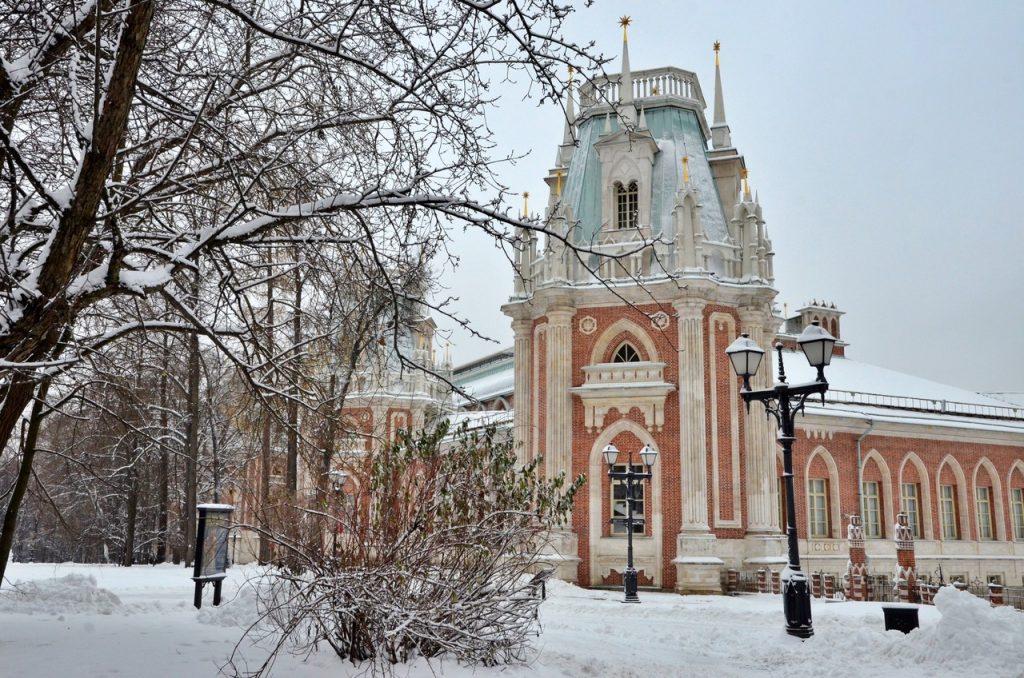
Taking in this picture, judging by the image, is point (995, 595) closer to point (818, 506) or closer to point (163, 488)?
point (818, 506)

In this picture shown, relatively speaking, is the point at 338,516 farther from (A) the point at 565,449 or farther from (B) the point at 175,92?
(A) the point at 565,449

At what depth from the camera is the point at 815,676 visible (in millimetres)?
9500

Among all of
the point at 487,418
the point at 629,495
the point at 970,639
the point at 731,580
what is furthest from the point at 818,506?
the point at 970,639

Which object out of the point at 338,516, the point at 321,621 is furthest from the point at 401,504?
the point at 321,621

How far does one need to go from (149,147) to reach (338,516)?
13.1 ft

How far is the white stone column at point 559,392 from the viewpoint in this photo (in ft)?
81.9

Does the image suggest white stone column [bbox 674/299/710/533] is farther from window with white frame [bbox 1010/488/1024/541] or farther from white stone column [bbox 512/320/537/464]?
window with white frame [bbox 1010/488/1024/541]

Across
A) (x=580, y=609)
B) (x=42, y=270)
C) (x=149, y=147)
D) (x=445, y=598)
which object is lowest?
(x=580, y=609)

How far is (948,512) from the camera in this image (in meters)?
36.0

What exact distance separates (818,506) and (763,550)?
10.1m

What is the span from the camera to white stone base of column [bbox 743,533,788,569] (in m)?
23.3

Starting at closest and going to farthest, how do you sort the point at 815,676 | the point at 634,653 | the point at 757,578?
1. the point at 815,676
2. the point at 634,653
3. the point at 757,578

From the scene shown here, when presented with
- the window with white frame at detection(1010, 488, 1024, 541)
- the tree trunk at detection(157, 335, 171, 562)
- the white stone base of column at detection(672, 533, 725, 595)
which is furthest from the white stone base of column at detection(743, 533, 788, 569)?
the window with white frame at detection(1010, 488, 1024, 541)

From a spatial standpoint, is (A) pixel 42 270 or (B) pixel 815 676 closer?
(A) pixel 42 270
